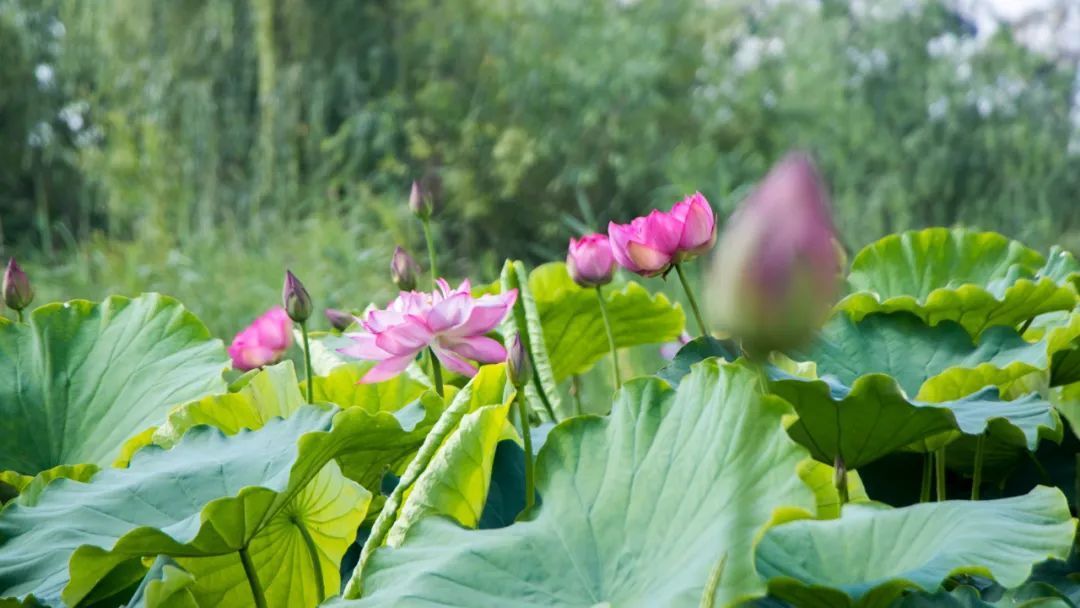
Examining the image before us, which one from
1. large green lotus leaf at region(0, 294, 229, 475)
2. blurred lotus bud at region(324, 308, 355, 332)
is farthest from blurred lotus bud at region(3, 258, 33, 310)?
blurred lotus bud at region(324, 308, 355, 332)

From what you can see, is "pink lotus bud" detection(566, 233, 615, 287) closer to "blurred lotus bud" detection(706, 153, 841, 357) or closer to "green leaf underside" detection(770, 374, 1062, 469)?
"green leaf underside" detection(770, 374, 1062, 469)

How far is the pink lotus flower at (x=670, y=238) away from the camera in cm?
84

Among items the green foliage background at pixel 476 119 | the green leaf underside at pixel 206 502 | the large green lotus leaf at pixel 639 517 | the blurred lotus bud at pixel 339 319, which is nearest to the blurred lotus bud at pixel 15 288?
the blurred lotus bud at pixel 339 319

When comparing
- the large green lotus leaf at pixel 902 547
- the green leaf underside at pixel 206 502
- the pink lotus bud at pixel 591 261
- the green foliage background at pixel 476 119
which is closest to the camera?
the large green lotus leaf at pixel 902 547

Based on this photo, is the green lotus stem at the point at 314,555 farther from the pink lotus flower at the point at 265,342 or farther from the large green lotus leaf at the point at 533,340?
the pink lotus flower at the point at 265,342

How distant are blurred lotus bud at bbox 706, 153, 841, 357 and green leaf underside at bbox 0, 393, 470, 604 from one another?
11.9 inches

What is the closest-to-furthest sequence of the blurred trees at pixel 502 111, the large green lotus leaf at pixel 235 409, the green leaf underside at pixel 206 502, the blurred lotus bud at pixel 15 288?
the green leaf underside at pixel 206 502, the large green lotus leaf at pixel 235 409, the blurred lotus bud at pixel 15 288, the blurred trees at pixel 502 111

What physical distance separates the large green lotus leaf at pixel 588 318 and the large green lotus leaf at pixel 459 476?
44 cm

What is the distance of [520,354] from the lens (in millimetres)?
616

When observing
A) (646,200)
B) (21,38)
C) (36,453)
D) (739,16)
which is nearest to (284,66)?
(21,38)

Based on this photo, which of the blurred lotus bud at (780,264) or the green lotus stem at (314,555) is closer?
the blurred lotus bud at (780,264)

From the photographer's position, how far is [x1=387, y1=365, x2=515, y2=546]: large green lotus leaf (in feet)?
2.00

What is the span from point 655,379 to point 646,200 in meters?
8.80

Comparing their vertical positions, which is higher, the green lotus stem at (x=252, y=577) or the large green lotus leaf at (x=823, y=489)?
the green lotus stem at (x=252, y=577)
